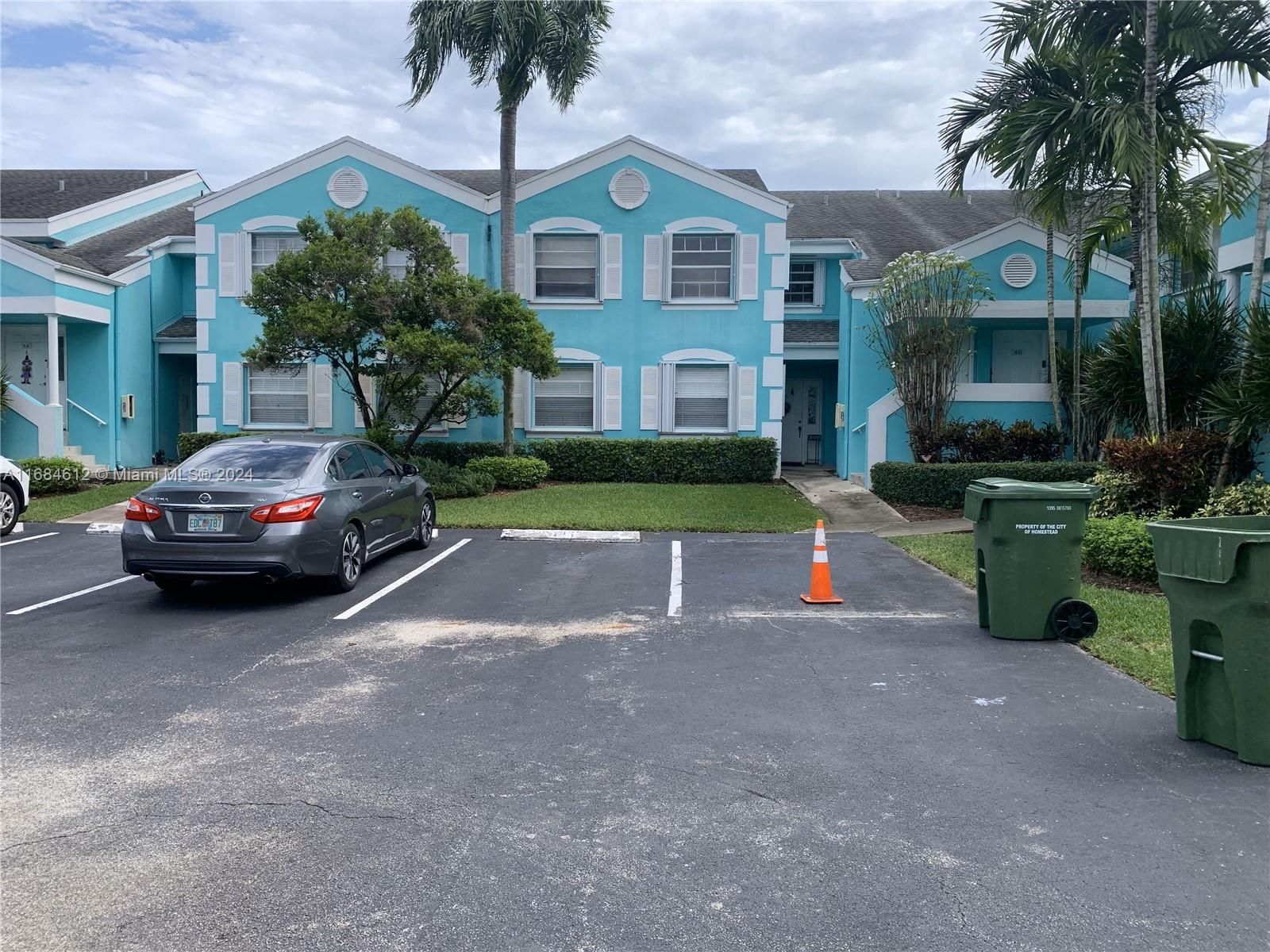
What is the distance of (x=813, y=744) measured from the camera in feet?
17.1

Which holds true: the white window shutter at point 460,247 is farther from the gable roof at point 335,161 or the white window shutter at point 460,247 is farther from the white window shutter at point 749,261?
the white window shutter at point 749,261

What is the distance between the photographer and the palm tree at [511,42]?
16781 millimetres

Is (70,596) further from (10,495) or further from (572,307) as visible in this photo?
(572,307)

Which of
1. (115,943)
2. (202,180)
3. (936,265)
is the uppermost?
(202,180)

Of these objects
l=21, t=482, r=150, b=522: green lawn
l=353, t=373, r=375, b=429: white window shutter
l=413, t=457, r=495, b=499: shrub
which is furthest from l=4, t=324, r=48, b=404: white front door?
l=413, t=457, r=495, b=499: shrub

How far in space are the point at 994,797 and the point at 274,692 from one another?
4.30 meters

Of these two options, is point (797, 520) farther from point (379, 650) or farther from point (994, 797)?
point (994, 797)

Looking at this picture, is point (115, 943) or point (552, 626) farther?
point (552, 626)

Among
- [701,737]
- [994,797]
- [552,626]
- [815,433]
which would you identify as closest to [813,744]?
[701,737]

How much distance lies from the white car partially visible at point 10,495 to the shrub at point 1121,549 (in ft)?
43.3

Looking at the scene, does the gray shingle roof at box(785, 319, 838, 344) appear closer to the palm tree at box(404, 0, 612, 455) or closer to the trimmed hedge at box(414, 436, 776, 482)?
the trimmed hedge at box(414, 436, 776, 482)

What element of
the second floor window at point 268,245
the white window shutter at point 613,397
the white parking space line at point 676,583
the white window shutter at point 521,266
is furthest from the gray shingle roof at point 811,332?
the second floor window at point 268,245

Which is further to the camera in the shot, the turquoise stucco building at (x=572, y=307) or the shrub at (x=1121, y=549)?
the turquoise stucco building at (x=572, y=307)

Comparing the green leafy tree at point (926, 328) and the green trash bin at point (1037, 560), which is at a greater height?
the green leafy tree at point (926, 328)
